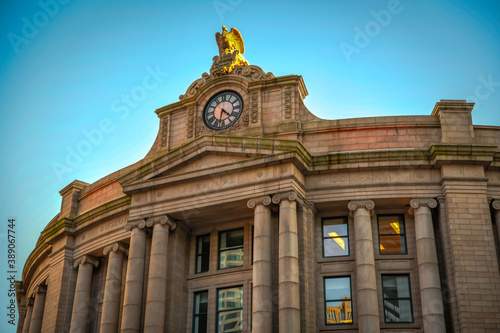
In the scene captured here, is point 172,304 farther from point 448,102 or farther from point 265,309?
point 448,102

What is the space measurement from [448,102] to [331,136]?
5835 mm

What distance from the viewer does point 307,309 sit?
27656mm

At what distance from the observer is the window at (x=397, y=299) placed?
2869 centimetres

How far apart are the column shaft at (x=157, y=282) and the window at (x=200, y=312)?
6.37ft

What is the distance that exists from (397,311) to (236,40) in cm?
1833

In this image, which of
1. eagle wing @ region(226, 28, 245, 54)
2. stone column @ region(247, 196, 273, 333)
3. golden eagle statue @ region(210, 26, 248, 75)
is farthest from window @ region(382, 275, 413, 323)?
eagle wing @ region(226, 28, 245, 54)

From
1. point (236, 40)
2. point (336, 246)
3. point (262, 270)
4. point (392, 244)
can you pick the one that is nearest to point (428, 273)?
point (392, 244)

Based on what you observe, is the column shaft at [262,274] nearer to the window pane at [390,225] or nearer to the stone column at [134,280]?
the window pane at [390,225]

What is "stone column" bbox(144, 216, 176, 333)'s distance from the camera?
29.6 meters

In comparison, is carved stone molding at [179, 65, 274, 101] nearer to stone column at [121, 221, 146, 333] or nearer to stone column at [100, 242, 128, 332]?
stone column at [121, 221, 146, 333]

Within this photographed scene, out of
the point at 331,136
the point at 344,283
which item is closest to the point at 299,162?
the point at 331,136

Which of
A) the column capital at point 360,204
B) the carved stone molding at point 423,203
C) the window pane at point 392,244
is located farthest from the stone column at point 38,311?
the carved stone molding at point 423,203

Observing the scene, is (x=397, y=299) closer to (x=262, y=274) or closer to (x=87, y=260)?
(x=262, y=274)

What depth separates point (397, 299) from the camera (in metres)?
29.0
